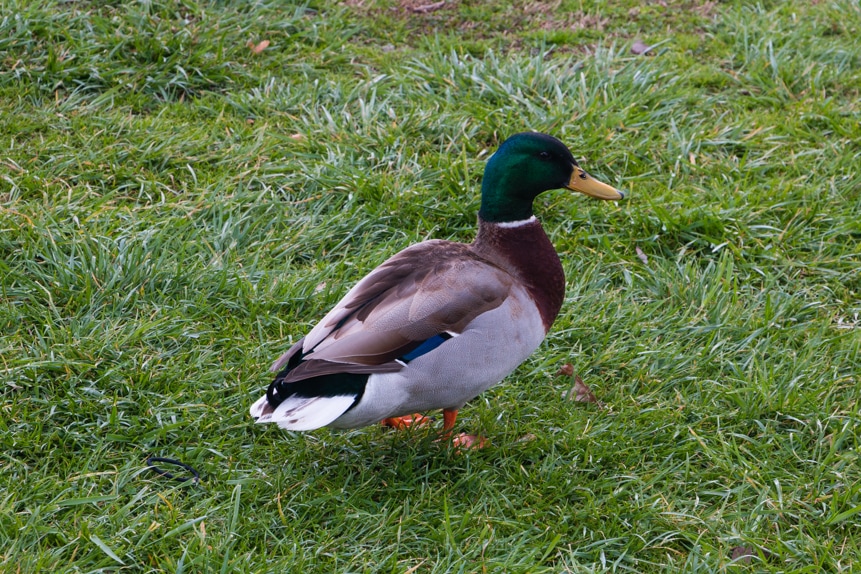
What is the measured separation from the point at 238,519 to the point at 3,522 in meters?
0.64

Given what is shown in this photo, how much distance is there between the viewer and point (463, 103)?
16.1 ft

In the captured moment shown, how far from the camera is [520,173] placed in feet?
11.1

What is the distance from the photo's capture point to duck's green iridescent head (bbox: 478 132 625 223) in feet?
11.0

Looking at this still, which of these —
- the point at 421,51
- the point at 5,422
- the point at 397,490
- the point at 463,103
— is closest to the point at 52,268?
the point at 5,422

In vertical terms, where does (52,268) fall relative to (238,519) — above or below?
above

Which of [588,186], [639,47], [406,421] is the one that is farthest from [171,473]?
[639,47]

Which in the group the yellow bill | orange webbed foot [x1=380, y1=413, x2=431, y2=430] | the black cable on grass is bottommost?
orange webbed foot [x1=380, y1=413, x2=431, y2=430]

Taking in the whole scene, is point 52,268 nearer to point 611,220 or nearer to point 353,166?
point 353,166

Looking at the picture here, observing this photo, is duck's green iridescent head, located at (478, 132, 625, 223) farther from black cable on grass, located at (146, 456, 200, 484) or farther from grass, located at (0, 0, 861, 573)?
black cable on grass, located at (146, 456, 200, 484)

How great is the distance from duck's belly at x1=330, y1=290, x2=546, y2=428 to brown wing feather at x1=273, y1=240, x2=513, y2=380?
0.13 feet

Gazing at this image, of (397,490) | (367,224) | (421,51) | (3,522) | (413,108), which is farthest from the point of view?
(421,51)

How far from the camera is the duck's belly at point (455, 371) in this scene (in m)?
2.94

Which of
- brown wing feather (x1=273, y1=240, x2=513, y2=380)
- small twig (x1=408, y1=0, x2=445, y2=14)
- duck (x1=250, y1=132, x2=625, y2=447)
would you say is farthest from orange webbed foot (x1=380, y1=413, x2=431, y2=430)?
small twig (x1=408, y1=0, x2=445, y2=14)

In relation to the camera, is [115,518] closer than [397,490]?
Yes
